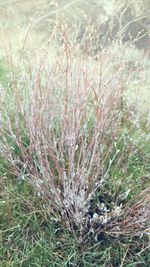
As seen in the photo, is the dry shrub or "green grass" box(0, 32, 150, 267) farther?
"green grass" box(0, 32, 150, 267)

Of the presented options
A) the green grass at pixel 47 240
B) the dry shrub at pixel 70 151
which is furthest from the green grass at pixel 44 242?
the dry shrub at pixel 70 151

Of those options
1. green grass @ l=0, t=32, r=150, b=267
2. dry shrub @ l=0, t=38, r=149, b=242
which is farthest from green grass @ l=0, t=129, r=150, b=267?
dry shrub @ l=0, t=38, r=149, b=242

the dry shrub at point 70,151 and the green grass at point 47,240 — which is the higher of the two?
the dry shrub at point 70,151

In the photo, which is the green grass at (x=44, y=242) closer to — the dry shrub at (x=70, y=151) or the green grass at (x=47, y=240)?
the green grass at (x=47, y=240)

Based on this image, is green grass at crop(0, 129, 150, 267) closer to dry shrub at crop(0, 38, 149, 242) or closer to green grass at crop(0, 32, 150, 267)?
green grass at crop(0, 32, 150, 267)

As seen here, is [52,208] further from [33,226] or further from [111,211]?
[111,211]

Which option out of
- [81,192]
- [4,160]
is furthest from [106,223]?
[4,160]

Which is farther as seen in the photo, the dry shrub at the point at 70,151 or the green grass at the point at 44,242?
the green grass at the point at 44,242

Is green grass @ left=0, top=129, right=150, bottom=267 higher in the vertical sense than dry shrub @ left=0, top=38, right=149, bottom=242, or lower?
lower

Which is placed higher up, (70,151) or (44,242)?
(70,151)

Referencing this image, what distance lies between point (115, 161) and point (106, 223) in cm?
54

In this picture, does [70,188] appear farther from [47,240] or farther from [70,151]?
[47,240]

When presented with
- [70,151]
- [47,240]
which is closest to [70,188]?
[70,151]

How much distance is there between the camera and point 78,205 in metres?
2.69
